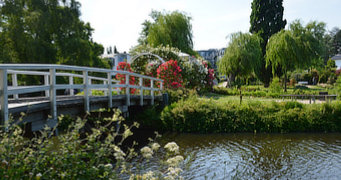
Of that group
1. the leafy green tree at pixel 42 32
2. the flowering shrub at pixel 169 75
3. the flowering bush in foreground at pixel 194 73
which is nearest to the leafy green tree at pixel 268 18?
the flowering bush in foreground at pixel 194 73

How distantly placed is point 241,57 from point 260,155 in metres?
16.8

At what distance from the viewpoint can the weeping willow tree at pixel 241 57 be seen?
81.7ft

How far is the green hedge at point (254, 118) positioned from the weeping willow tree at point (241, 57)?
12061 mm

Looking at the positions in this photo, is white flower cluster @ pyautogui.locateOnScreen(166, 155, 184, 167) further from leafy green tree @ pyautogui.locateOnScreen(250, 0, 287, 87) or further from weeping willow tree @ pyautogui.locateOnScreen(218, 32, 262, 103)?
leafy green tree @ pyautogui.locateOnScreen(250, 0, 287, 87)

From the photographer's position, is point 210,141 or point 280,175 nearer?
point 280,175

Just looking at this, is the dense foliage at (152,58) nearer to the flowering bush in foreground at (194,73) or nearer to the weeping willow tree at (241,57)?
the flowering bush in foreground at (194,73)

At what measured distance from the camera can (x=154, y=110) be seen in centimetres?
1386

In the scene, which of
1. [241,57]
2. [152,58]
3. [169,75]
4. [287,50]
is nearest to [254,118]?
[169,75]

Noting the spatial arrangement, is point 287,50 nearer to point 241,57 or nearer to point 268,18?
point 241,57

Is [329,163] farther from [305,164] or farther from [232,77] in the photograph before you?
[232,77]

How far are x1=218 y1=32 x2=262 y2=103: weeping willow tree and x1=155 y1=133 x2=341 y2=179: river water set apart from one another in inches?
534

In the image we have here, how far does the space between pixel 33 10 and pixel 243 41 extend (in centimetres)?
1957

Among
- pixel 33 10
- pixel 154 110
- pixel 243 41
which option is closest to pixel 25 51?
pixel 33 10

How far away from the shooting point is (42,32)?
26.0 meters
